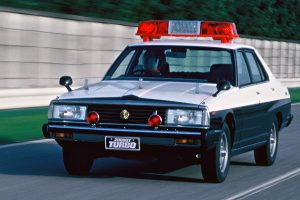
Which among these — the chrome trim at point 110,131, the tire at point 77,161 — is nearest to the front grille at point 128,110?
the chrome trim at point 110,131

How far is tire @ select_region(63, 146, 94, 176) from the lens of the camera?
11219mm

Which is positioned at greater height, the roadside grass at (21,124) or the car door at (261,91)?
the car door at (261,91)

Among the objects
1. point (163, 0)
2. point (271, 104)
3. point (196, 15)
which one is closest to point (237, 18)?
point (196, 15)

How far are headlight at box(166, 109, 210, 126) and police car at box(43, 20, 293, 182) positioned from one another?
0.01m

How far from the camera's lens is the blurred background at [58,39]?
1875cm

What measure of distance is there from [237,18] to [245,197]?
76.0 feet

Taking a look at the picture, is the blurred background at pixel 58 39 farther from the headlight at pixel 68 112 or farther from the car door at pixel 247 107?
the headlight at pixel 68 112

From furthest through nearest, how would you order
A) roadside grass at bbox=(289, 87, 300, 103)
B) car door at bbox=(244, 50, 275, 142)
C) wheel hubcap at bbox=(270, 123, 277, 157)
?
1. roadside grass at bbox=(289, 87, 300, 103)
2. wheel hubcap at bbox=(270, 123, 277, 157)
3. car door at bbox=(244, 50, 275, 142)

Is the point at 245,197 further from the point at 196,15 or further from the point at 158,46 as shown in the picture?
the point at 196,15

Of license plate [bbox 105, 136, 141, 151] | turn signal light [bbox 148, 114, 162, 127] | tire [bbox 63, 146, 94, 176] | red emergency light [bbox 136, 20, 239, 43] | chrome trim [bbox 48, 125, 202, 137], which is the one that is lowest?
tire [bbox 63, 146, 94, 176]

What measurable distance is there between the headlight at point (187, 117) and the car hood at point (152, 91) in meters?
0.12

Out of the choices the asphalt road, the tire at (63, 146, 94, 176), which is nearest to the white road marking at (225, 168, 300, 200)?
the asphalt road

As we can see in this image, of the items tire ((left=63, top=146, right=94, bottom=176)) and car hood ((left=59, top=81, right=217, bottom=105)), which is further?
tire ((left=63, top=146, right=94, bottom=176))

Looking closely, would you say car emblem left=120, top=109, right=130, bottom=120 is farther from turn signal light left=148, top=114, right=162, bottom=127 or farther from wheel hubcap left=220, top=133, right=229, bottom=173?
wheel hubcap left=220, top=133, right=229, bottom=173
